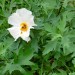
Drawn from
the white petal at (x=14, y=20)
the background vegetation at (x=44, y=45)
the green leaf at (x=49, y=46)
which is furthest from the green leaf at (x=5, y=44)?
the green leaf at (x=49, y=46)

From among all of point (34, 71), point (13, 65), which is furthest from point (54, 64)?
point (13, 65)

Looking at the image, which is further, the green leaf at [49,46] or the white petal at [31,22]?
the white petal at [31,22]

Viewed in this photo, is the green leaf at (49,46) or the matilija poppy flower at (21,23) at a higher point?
the matilija poppy flower at (21,23)

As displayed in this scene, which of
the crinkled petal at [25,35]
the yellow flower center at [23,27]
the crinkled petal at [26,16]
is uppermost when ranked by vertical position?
the crinkled petal at [26,16]

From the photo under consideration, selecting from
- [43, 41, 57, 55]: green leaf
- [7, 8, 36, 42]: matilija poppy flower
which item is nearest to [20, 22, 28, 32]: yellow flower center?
[7, 8, 36, 42]: matilija poppy flower

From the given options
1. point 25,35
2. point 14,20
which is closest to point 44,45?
point 25,35

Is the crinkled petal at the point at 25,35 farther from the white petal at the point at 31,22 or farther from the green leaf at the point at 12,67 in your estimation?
the green leaf at the point at 12,67

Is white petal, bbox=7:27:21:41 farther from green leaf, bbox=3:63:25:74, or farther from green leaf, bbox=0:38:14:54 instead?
green leaf, bbox=3:63:25:74
